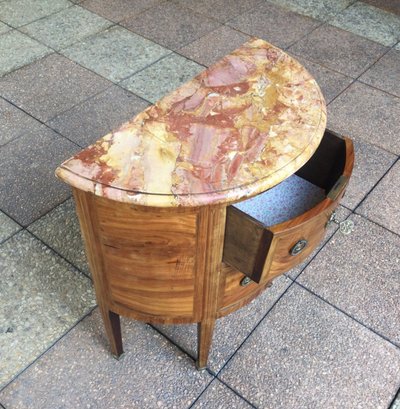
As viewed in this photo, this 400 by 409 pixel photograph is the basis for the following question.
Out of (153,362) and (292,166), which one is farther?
(153,362)

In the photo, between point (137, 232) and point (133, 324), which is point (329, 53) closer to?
point (133, 324)

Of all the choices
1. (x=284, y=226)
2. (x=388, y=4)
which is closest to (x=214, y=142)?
(x=284, y=226)

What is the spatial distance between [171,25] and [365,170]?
6.79 feet

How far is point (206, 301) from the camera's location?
4.81 feet

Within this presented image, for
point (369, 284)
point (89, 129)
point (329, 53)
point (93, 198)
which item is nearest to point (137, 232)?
point (93, 198)

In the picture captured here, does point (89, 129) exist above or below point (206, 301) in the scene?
below

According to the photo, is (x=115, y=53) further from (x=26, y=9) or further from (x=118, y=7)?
(x=26, y=9)

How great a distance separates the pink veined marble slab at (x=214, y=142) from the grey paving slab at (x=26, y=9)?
9.38 ft

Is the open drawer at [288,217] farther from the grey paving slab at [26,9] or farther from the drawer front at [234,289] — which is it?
the grey paving slab at [26,9]

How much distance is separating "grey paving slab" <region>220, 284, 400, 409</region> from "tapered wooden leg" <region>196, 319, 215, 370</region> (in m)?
0.11

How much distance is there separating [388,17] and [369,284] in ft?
9.76

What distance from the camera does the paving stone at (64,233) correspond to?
216cm

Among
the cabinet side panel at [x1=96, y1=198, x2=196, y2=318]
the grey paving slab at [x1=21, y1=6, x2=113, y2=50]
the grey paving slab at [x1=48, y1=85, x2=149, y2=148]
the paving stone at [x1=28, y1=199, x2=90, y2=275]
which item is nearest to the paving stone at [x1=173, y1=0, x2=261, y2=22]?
the grey paving slab at [x1=21, y1=6, x2=113, y2=50]

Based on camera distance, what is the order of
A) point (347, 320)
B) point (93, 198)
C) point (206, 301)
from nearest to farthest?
point (93, 198) → point (206, 301) → point (347, 320)
